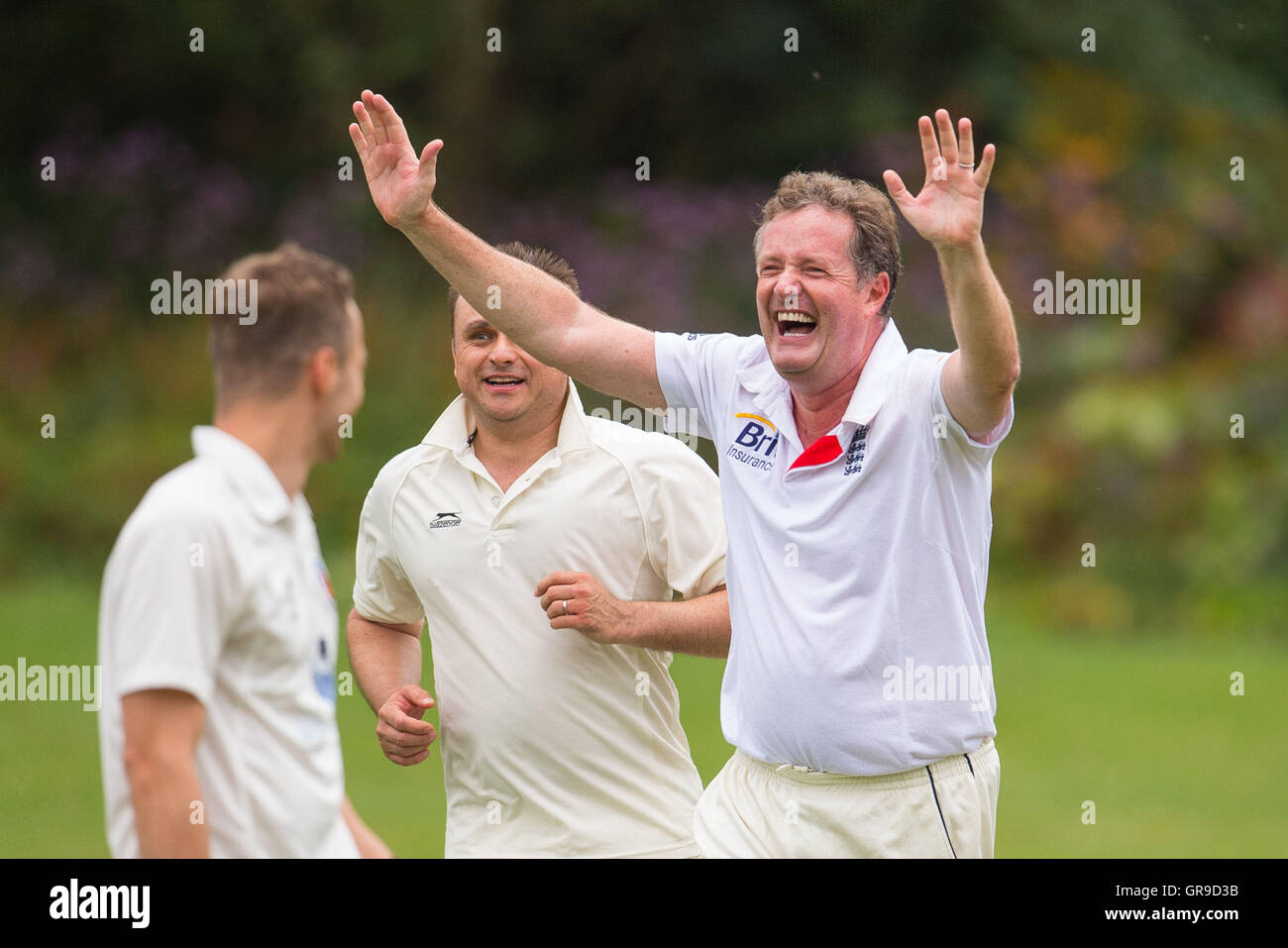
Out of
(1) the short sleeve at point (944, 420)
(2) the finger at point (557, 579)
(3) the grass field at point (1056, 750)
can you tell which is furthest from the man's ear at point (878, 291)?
(3) the grass field at point (1056, 750)

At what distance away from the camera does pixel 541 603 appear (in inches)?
188

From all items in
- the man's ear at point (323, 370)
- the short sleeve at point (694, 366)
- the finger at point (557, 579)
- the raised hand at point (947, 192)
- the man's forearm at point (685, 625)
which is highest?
the raised hand at point (947, 192)

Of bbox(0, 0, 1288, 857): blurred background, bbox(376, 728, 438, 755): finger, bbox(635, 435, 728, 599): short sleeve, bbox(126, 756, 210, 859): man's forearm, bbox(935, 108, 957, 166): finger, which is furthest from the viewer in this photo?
bbox(0, 0, 1288, 857): blurred background

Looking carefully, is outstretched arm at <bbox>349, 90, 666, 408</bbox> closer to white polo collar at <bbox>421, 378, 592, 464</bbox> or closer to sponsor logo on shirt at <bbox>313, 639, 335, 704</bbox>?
white polo collar at <bbox>421, 378, 592, 464</bbox>

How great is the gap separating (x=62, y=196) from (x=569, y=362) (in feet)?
43.2

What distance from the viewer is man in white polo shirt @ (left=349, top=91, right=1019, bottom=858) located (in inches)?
169

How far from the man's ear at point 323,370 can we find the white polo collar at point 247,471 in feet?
0.62

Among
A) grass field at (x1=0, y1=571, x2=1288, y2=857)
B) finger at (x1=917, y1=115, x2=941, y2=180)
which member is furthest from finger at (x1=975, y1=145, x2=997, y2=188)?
grass field at (x1=0, y1=571, x2=1288, y2=857)

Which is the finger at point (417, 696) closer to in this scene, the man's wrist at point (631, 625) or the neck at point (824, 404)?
the man's wrist at point (631, 625)

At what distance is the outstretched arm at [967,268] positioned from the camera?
404cm

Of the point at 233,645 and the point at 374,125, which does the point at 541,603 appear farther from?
the point at 233,645

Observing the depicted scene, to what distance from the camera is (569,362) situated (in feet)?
16.0

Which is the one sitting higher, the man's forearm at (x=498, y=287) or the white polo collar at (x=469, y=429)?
the man's forearm at (x=498, y=287)

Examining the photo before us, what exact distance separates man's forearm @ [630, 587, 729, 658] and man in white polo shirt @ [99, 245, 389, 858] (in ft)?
4.22
